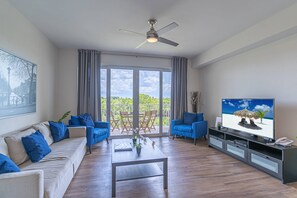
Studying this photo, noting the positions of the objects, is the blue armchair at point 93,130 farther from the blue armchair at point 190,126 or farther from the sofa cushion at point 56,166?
the blue armchair at point 190,126

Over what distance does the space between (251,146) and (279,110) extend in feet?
2.74

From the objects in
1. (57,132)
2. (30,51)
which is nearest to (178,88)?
(57,132)

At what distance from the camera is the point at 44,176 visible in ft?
5.68

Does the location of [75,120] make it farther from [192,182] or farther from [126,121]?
[192,182]

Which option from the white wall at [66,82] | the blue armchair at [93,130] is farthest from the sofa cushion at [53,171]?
the white wall at [66,82]

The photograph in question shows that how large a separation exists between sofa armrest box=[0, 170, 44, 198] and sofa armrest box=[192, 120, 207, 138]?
359cm

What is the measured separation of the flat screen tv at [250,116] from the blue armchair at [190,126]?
0.71m

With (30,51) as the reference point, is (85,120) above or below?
below

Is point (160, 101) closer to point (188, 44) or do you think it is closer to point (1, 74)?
point (188, 44)

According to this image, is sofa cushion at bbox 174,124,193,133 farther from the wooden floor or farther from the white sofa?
the white sofa

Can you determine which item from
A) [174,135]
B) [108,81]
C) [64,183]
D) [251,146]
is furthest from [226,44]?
[64,183]

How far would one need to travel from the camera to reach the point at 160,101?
17.4 ft

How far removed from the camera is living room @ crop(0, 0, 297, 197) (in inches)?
91.4

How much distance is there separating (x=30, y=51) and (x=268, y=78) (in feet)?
14.7
